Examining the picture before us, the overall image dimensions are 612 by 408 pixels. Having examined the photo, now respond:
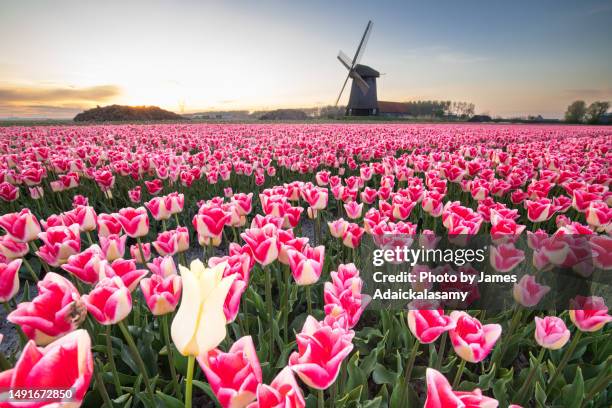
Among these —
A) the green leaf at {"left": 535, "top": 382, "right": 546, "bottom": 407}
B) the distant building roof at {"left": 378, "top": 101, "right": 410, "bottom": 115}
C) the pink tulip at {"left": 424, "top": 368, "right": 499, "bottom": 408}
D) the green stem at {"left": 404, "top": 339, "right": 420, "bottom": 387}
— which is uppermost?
the distant building roof at {"left": 378, "top": 101, "right": 410, "bottom": 115}

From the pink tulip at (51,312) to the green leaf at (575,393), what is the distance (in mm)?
2337

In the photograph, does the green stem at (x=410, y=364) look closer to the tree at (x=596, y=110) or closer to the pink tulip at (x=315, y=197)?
the pink tulip at (x=315, y=197)

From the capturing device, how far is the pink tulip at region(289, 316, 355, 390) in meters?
0.98

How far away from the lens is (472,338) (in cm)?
127

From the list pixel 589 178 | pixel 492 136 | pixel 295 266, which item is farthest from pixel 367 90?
pixel 295 266

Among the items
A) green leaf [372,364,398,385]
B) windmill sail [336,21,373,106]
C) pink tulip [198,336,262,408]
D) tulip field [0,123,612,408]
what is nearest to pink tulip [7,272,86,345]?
tulip field [0,123,612,408]

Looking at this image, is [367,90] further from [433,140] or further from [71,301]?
[71,301]

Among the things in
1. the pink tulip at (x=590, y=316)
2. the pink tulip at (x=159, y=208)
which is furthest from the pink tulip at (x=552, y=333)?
the pink tulip at (x=159, y=208)

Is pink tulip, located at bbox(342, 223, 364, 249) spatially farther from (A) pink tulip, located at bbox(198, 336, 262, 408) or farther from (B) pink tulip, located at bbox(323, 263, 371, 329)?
(A) pink tulip, located at bbox(198, 336, 262, 408)

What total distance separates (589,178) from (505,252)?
12.2 ft

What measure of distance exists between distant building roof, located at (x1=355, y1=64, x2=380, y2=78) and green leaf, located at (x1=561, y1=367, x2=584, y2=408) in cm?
6167

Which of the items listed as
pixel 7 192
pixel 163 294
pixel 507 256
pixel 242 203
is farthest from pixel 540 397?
pixel 7 192

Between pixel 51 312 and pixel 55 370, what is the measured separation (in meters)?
0.50

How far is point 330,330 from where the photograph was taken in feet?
3.45
